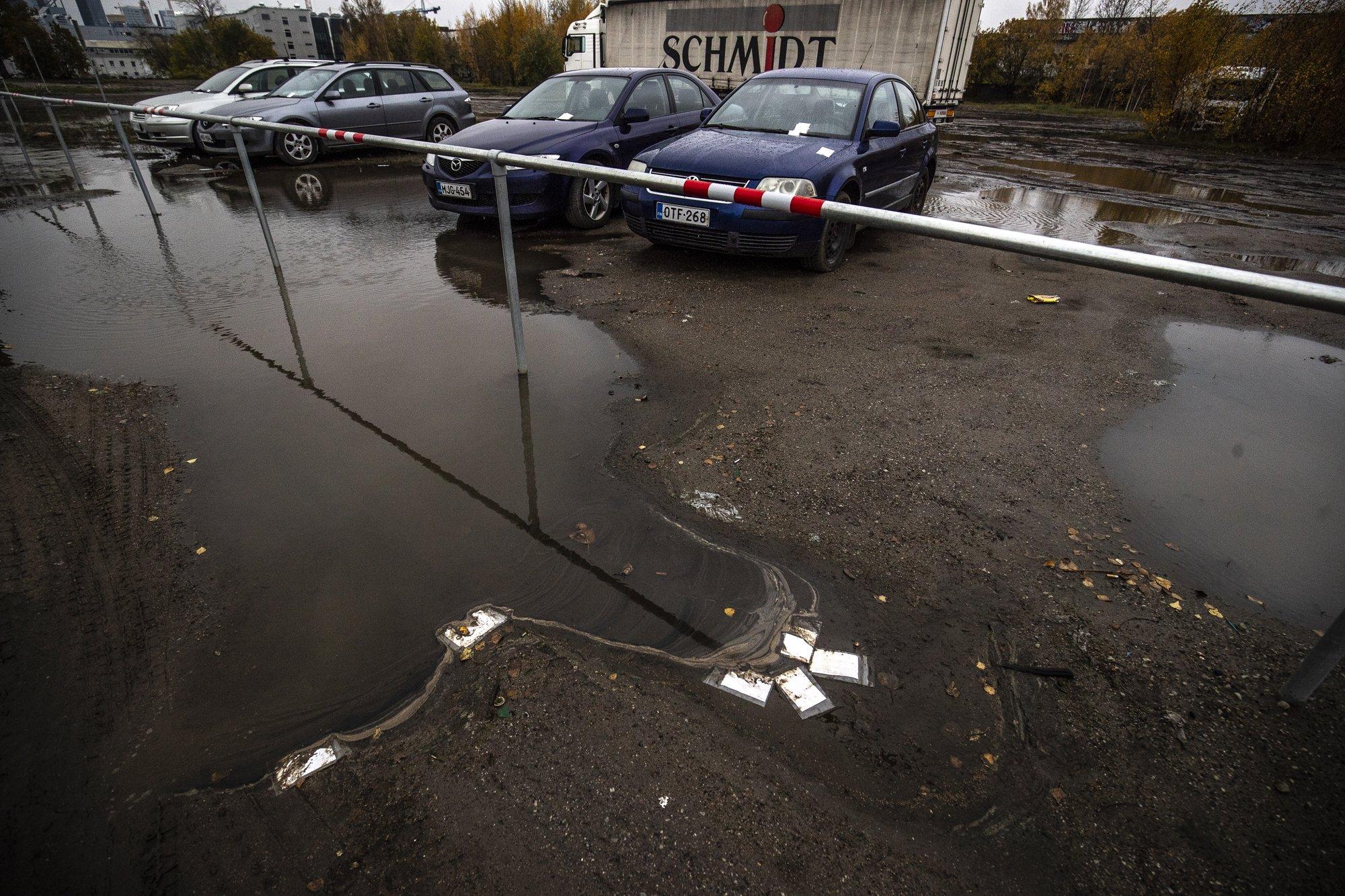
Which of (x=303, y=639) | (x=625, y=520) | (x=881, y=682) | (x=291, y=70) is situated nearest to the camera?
(x=881, y=682)

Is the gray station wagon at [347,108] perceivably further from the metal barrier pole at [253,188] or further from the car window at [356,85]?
the metal barrier pole at [253,188]

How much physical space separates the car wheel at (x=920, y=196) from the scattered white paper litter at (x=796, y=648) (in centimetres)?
666

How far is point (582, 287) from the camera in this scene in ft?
18.2

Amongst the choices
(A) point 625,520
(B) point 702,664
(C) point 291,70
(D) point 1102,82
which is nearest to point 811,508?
(A) point 625,520

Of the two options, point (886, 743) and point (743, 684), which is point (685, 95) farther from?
point (886, 743)

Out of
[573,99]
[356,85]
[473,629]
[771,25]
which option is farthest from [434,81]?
[473,629]

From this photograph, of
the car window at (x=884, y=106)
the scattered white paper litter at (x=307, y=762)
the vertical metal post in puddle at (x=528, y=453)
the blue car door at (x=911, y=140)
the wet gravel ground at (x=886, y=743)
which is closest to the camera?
the wet gravel ground at (x=886, y=743)

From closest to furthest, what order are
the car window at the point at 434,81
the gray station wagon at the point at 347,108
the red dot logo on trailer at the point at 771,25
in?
the gray station wagon at the point at 347,108, the car window at the point at 434,81, the red dot logo on trailer at the point at 771,25

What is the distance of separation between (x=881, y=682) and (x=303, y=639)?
1.88 meters

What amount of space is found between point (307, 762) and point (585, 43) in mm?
24914

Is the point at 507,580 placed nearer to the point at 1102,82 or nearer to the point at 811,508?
the point at 811,508

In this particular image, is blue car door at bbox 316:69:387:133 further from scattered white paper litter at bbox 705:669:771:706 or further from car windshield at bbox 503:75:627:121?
scattered white paper litter at bbox 705:669:771:706

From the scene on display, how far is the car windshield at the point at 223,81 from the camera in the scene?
1222 cm

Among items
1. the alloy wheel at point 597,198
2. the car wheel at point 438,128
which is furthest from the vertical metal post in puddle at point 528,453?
the car wheel at point 438,128
